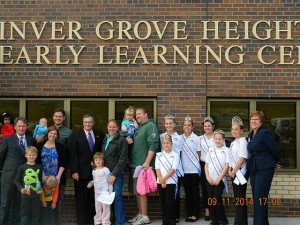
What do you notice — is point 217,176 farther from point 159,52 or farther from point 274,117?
point 159,52

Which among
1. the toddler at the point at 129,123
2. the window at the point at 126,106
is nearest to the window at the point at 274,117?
the window at the point at 126,106

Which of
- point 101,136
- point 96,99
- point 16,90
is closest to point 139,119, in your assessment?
point 101,136

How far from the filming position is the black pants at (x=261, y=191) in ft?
23.5

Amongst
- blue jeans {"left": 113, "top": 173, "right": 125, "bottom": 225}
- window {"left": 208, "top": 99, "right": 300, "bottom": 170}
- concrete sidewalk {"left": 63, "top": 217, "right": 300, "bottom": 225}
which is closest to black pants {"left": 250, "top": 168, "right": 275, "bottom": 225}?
concrete sidewalk {"left": 63, "top": 217, "right": 300, "bottom": 225}

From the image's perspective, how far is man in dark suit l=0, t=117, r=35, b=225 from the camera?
7434 mm

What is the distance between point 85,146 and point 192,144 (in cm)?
175

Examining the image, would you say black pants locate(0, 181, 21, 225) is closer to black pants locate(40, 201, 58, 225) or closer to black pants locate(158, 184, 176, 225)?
black pants locate(40, 201, 58, 225)

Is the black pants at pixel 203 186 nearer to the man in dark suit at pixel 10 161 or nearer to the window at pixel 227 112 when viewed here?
the window at pixel 227 112

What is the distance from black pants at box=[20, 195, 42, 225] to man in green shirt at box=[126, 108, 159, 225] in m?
1.61

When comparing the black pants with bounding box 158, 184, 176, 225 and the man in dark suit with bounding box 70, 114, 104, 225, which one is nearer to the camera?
the black pants with bounding box 158, 184, 176, 225

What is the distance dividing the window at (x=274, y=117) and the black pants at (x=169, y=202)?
1704mm

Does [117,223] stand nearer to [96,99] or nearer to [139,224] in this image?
[139,224]

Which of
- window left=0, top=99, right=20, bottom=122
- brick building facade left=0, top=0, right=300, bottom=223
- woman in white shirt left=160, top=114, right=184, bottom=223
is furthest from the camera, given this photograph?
window left=0, top=99, right=20, bottom=122

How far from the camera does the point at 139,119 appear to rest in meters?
8.01
